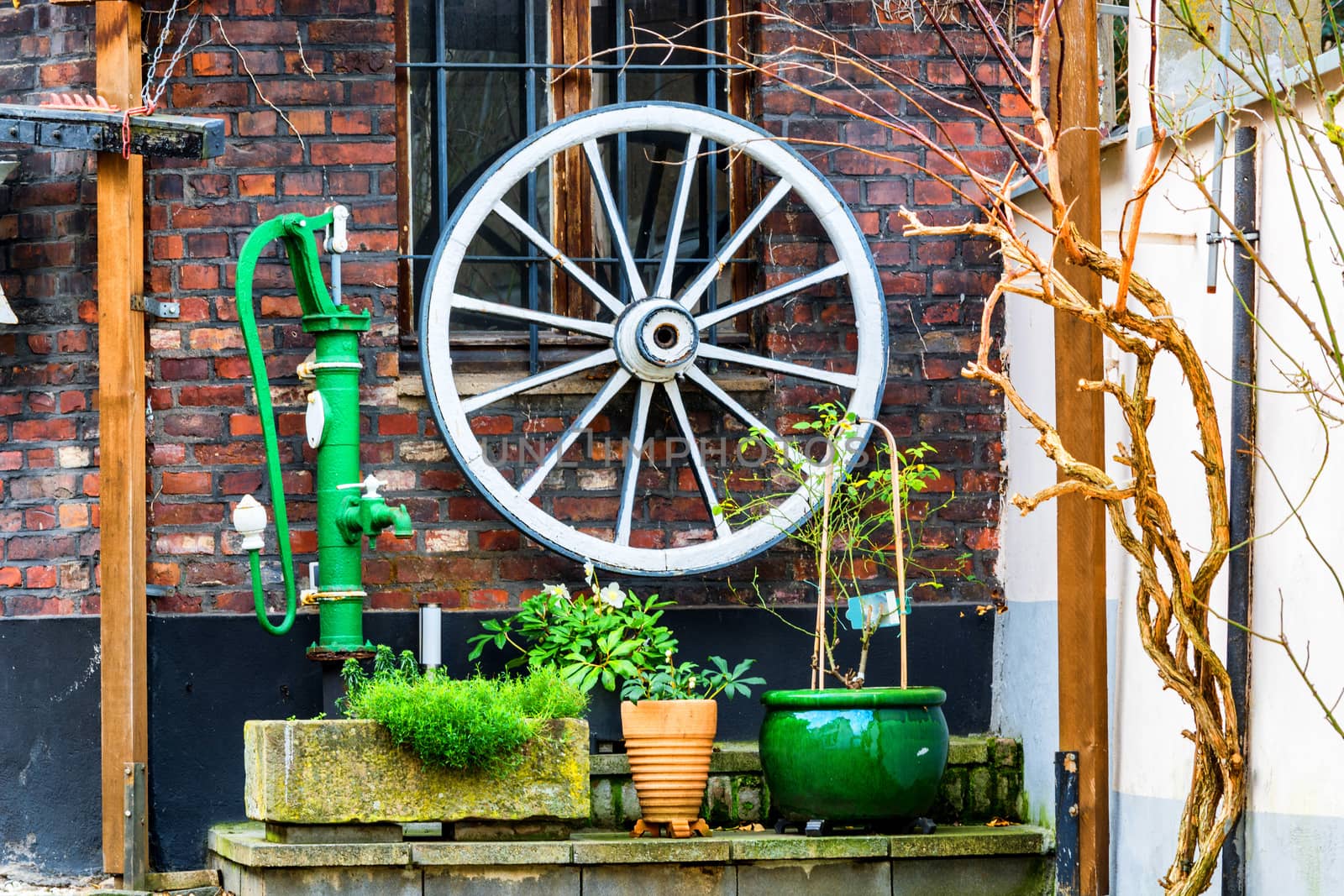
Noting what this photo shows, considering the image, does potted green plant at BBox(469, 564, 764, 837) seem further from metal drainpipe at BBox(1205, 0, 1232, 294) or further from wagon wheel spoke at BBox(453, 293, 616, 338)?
metal drainpipe at BBox(1205, 0, 1232, 294)

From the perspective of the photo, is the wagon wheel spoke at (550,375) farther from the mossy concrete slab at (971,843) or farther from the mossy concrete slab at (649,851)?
the mossy concrete slab at (971,843)

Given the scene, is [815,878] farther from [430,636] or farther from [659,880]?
[430,636]

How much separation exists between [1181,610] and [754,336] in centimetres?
167

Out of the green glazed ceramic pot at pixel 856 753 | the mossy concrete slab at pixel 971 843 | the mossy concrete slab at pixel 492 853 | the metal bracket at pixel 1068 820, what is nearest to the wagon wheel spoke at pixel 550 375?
the green glazed ceramic pot at pixel 856 753

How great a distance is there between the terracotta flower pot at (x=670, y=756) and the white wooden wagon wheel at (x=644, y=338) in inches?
15.7

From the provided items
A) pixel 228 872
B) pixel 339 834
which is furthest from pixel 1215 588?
pixel 228 872

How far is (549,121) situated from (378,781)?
1947 mm

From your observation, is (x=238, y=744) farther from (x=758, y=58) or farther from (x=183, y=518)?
(x=758, y=58)

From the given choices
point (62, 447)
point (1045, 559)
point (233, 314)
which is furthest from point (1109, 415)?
point (62, 447)

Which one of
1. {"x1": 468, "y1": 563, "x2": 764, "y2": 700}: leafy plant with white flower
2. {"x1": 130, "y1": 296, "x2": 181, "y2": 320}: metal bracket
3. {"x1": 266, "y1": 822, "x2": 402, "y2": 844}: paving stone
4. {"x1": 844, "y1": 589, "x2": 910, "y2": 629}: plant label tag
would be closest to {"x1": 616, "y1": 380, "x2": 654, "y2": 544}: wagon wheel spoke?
{"x1": 468, "y1": 563, "x2": 764, "y2": 700}: leafy plant with white flower

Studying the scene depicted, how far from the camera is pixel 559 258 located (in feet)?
14.5

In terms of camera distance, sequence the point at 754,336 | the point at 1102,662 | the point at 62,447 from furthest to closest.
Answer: the point at 754,336 → the point at 62,447 → the point at 1102,662

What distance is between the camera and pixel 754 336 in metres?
4.74

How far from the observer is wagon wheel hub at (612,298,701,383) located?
171 inches
